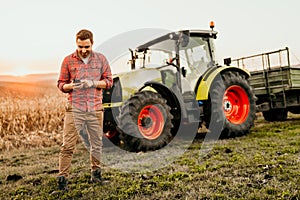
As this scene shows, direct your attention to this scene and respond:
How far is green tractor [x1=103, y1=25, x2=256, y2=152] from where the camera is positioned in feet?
20.0

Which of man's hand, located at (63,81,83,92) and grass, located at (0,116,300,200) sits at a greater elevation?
man's hand, located at (63,81,83,92)

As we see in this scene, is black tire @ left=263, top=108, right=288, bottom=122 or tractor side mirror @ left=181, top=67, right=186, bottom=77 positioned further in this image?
black tire @ left=263, top=108, right=288, bottom=122

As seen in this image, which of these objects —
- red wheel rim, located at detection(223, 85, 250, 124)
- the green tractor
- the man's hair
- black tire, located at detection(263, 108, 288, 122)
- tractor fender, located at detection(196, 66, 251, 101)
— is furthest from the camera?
black tire, located at detection(263, 108, 288, 122)

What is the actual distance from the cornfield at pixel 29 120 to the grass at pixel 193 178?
2.48m

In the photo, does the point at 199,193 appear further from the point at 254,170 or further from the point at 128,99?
the point at 128,99

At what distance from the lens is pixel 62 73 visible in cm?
381

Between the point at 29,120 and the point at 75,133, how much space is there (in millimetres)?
6228

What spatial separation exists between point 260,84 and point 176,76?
3423 millimetres

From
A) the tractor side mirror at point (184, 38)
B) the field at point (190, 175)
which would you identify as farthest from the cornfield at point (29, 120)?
the tractor side mirror at point (184, 38)

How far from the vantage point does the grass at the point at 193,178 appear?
328 centimetres

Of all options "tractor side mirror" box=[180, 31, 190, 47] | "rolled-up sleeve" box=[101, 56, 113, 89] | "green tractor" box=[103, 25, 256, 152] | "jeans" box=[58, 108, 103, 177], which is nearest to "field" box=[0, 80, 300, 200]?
"jeans" box=[58, 108, 103, 177]

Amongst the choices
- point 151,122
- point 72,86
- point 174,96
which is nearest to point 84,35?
point 72,86

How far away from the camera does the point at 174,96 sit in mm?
6910

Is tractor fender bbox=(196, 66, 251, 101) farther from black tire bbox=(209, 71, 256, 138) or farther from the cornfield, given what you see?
the cornfield
